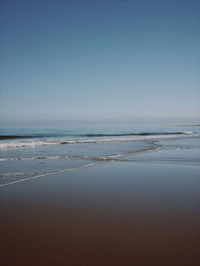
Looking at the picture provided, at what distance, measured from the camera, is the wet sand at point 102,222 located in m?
2.59

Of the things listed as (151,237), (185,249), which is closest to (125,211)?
(151,237)

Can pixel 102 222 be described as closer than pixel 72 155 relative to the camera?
Yes

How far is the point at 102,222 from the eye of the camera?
11.3 ft

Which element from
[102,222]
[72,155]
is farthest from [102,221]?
[72,155]

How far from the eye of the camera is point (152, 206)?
4.02 metres

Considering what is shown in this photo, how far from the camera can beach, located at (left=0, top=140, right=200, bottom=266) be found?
8.52 feet

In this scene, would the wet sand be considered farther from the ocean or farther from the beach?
the ocean

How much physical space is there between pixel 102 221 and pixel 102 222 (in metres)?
0.04

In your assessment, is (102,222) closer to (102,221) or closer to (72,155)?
(102,221)

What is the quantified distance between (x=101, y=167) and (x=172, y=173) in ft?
8.41

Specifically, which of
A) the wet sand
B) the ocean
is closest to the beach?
the wet sand

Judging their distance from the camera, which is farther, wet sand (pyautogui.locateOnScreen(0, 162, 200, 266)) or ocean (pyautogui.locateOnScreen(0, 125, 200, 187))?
ocean (pyautogui.locateOnScreen(0, 125, 200, 187))

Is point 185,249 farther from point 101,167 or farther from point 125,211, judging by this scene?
point 101,167

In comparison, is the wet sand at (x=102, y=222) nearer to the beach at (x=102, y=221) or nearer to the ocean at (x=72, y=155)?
the beach at (x=102, y=221)
